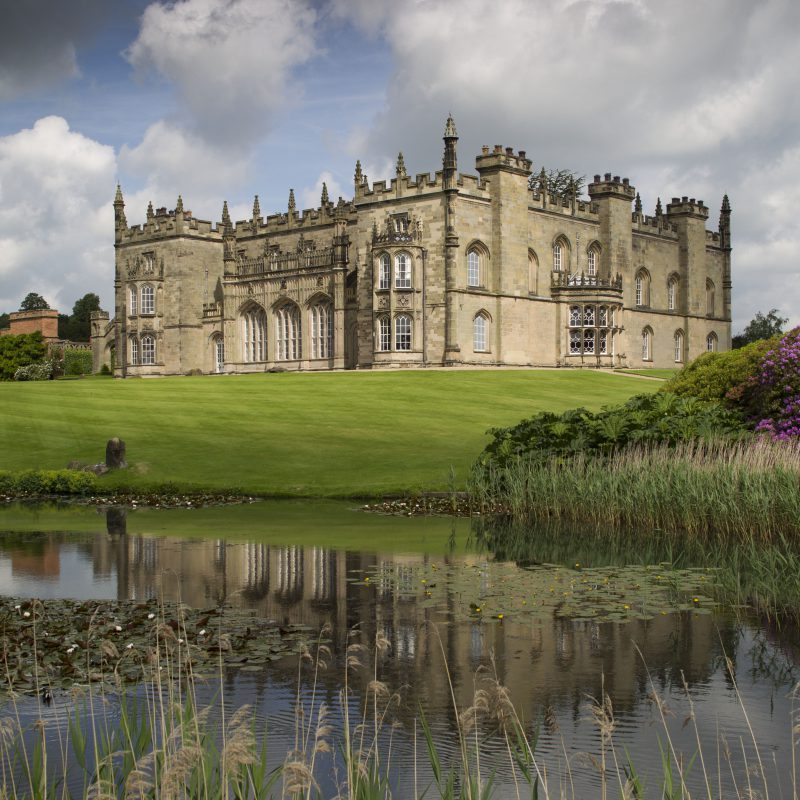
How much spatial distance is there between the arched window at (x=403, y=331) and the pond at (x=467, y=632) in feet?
130

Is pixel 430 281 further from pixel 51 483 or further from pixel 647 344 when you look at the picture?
pixel 51 483

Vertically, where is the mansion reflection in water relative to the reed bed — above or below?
below

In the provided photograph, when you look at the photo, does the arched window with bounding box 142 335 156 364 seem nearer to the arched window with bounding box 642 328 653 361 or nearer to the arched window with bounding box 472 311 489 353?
the arched window with bounding box 472 311 489 353

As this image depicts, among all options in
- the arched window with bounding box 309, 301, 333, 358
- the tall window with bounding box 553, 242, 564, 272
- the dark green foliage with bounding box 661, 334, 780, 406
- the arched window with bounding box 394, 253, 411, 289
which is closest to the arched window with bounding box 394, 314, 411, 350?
the arched window with bounding box 394, 253, 411, 289

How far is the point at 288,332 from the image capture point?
65438 mm

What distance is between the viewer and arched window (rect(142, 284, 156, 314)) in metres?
72.0

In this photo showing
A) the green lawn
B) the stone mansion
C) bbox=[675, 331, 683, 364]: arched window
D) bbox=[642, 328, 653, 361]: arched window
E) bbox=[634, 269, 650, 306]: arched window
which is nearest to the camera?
the green lawn

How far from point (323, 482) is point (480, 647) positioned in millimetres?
14674

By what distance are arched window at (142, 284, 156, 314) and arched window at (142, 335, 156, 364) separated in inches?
71.0

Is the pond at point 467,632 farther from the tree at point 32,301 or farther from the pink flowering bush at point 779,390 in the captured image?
the tree at point 32,301

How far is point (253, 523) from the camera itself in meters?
19.2

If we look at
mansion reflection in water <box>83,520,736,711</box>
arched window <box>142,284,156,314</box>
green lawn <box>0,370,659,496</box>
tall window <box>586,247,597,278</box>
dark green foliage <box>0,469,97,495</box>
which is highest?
tall window <box>586,247,597,278</box>

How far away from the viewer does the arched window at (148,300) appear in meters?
72.0

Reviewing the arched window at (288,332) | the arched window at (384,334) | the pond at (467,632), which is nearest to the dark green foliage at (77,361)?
the arched window at (288,332)
